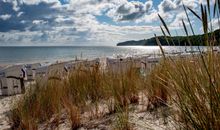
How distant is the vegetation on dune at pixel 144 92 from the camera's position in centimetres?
177

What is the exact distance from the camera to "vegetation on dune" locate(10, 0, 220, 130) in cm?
177

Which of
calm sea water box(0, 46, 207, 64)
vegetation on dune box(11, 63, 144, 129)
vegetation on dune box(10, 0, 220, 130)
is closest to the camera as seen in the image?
vegetation on dune box(10, 0, 220, 130)

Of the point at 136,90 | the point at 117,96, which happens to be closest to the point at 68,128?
the point at 117,96

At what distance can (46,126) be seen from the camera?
3.82 meters

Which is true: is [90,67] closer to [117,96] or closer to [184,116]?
[117,96]

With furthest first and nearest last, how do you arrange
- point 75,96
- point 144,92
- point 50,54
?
point 50,54, point 75,96, point 144,92

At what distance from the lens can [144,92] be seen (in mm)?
3895

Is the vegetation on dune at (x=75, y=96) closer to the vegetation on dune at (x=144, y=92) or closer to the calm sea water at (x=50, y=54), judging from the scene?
the vegetation on dune at (x=144, y=92)

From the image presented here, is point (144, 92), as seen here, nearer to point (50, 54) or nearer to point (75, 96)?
point (75, 96)

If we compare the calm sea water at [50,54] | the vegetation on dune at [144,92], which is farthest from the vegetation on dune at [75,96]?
the calm sea water at [50,54]

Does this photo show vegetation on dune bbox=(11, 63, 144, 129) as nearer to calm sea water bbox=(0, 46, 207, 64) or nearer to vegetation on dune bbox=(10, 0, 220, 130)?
vegetation on dune bbox=(10, 0, 220, 130)

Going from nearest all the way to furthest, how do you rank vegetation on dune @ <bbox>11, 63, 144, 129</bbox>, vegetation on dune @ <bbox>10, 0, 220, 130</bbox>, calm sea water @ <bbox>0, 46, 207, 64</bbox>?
vegetation on dune @ <bbox>10, 0, 220, 130</bbox> < vegetation on dune @ <bbox>11, 63, 144, 129</bbox> < calm sea water @ <bbox>0, 46, 207, 64</bbox>

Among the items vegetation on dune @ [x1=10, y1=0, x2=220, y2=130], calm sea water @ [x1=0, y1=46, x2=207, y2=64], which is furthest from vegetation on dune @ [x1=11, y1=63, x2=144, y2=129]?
calm sea water @ [x1=0, y1=46, x2=207, y2=64]

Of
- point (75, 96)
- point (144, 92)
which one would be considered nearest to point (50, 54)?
point (75, 96)
